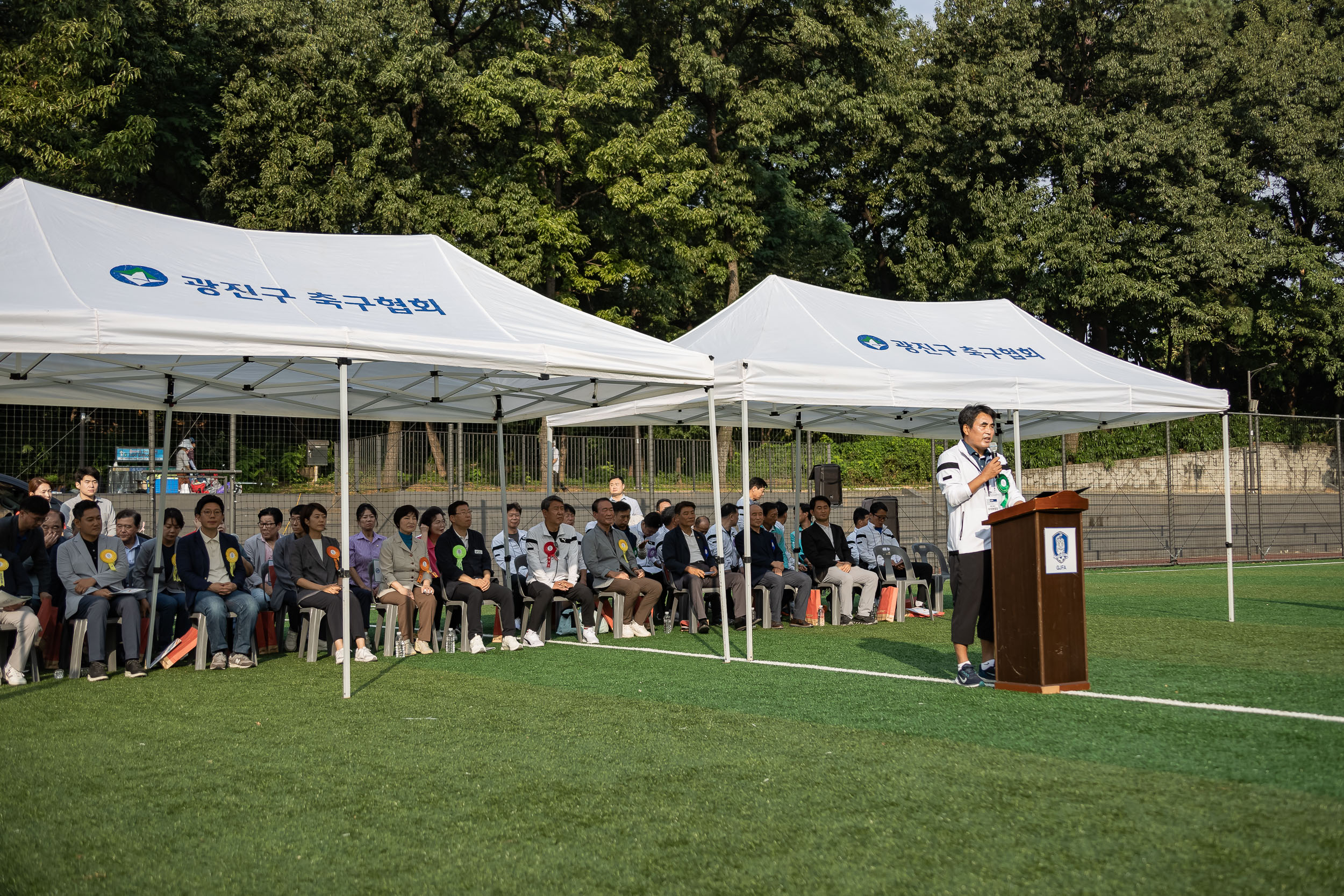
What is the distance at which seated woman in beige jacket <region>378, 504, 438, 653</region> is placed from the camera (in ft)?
31.3

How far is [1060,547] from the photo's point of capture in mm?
6320

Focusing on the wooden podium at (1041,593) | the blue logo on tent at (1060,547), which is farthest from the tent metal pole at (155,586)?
the blue logo on tent at (1060,547)

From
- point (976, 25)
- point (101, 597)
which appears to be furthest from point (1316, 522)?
point (101, 597)

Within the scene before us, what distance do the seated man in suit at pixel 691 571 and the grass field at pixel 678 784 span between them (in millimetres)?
2944

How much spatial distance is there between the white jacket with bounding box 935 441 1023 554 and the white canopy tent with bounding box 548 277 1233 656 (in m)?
2.20

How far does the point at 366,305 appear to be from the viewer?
8188 mm

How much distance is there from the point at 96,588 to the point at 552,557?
154 inches

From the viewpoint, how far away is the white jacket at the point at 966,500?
6.81m

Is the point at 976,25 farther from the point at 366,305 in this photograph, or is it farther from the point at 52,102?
the point at 366,305

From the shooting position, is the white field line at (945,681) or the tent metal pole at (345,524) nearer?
the white field line at (945,681)

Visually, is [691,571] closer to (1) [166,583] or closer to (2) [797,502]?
(2) [797,502]

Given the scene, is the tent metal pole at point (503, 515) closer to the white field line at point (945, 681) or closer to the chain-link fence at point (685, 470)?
the white field line at point (945, 681)

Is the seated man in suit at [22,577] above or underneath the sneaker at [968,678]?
above

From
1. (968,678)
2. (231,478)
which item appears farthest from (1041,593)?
(231,478)
